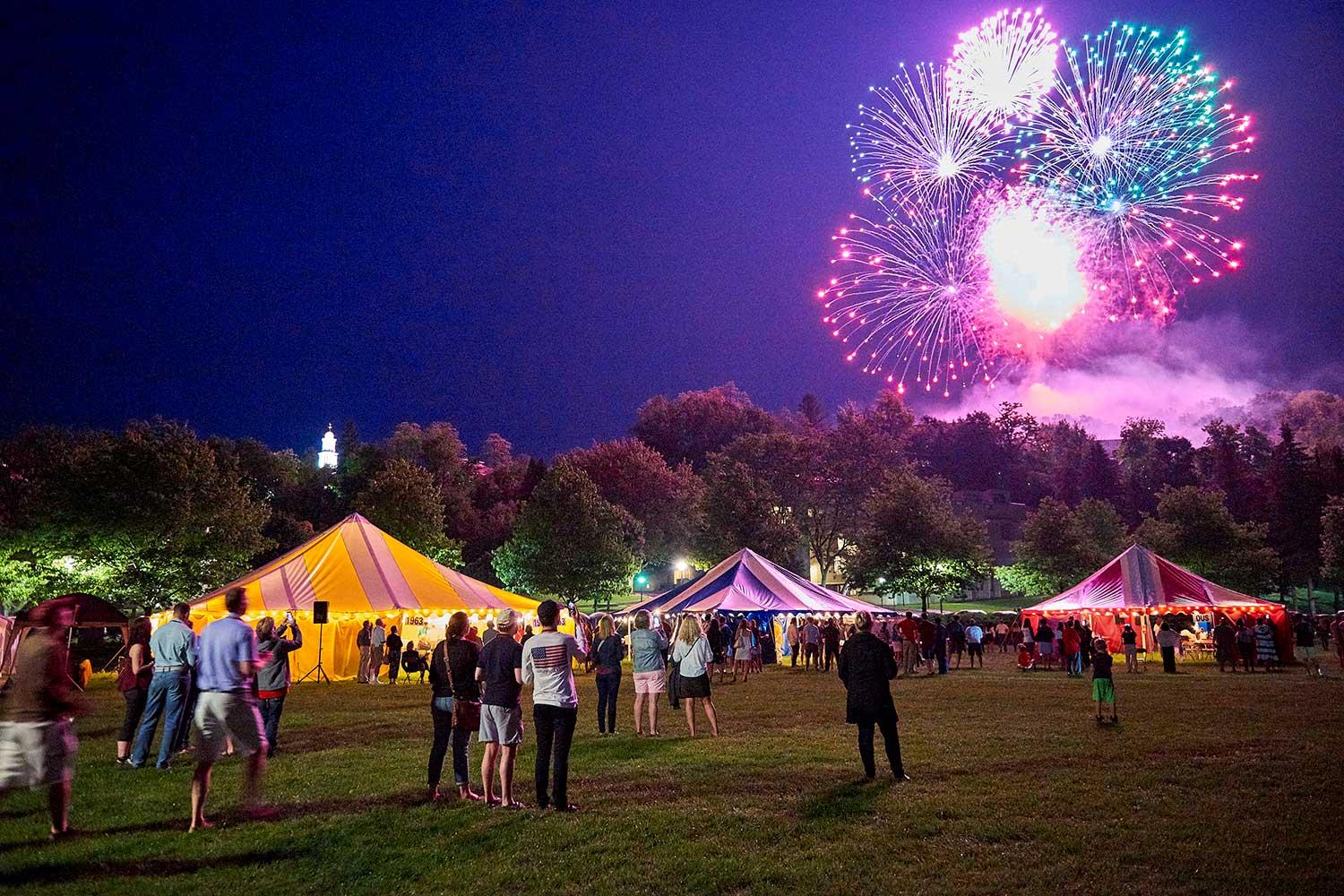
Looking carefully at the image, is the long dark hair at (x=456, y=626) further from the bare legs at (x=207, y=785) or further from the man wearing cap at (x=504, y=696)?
the bare legs at (x=207, y=785)

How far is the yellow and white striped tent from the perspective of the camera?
24469 millimetres

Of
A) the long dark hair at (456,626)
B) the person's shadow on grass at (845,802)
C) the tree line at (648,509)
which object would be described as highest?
the tree line at (648,509)

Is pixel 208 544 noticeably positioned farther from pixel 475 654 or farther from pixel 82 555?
pixel 475 654

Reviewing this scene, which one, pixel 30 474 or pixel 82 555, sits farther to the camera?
pixel 30 474

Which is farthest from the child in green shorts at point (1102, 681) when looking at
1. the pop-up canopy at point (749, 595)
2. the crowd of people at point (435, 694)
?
the pop-up canopy at point (749, 595)

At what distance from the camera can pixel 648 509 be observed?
6275 cm

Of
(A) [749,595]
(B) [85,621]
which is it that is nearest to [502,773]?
(A) [749,595]

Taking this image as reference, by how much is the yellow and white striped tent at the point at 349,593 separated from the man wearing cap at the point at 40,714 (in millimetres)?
17786

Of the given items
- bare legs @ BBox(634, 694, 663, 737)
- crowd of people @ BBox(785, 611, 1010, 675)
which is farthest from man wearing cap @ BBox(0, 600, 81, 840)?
crowd of people @ BBox(785, 611, 1010, 675)

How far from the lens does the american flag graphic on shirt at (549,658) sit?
7.68 metres

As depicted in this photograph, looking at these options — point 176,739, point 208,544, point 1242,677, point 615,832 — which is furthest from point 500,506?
point 615,832

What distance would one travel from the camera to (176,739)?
422 inches

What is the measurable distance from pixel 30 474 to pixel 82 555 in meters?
8.71

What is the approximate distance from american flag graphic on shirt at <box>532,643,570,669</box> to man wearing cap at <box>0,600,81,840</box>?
10.7ft
